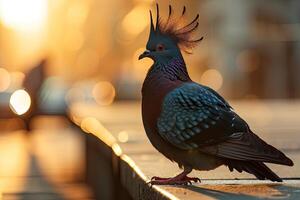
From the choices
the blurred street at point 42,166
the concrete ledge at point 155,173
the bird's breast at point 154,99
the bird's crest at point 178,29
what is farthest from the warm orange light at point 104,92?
the bird's breast at point 154,99

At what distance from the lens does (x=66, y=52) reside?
78250 mm

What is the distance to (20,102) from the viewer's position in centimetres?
2672

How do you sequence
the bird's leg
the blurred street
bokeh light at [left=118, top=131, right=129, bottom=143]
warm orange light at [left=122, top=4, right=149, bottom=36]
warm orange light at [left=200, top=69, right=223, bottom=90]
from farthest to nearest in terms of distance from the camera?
warm orange light at [left=122, top=4, right=149, bottom=36] < warm orange light at [left=200, top=69, right=223, bottom=90] < the blurred street < bokeh light at [left=118, top=131, right=129, bottom=143] < the bird's leg

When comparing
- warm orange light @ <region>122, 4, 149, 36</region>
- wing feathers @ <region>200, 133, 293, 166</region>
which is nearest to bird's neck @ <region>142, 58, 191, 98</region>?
wing feathers @ <region>200, 133, 293, 166</region>

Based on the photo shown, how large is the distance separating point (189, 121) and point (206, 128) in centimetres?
8

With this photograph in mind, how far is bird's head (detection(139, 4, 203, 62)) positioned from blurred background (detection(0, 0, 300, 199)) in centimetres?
867

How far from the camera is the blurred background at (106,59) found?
2490 cm

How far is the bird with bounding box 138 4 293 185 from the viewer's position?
4461 mm

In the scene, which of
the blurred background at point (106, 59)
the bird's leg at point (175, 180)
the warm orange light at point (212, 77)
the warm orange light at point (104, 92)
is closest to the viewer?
the bird's leg at point (175, 180)

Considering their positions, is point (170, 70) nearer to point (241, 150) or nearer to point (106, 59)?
point (241, 150)

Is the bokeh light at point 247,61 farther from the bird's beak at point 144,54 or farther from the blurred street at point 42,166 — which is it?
the bird's beak at point 144,54

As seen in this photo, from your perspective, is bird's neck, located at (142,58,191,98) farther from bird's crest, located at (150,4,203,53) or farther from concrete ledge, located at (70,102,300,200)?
concrete ledge, located at (70,102,300,200)

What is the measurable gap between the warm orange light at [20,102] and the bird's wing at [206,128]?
20454mm

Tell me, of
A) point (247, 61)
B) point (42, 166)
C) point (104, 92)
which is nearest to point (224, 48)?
point (247, 61)
